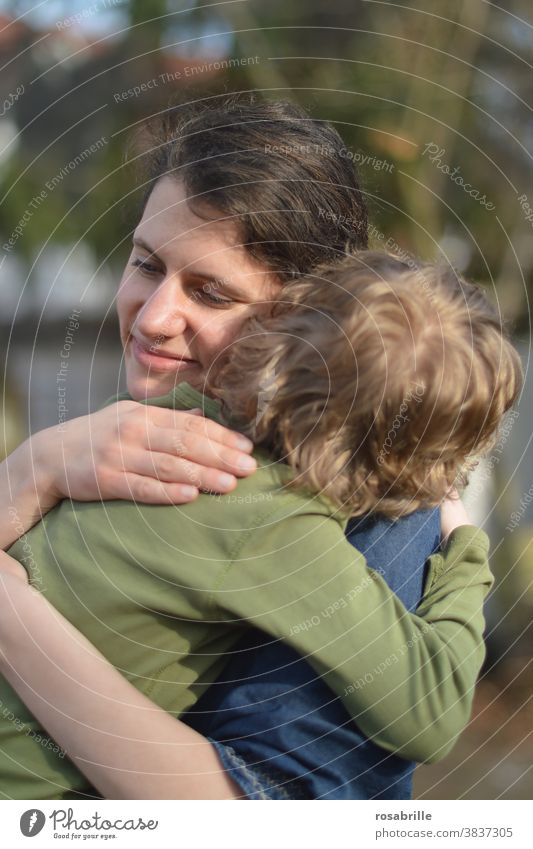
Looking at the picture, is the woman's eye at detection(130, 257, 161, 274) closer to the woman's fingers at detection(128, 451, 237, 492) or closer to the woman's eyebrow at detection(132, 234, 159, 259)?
the woman's eyebrow at detection(132, 234, 159, 259)

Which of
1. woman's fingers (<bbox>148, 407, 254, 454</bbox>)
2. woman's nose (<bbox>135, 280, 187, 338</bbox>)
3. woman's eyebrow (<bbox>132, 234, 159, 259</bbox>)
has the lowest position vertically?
woman's fingers (<bbox>148, 407, 254, 454</bbox>)

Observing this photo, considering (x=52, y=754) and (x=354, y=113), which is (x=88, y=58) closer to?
(x=354, y=113)

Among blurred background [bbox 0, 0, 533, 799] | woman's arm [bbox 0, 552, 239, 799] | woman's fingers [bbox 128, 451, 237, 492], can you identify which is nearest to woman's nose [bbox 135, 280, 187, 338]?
woman's fingers [bbox 128, 451, 237, 492]

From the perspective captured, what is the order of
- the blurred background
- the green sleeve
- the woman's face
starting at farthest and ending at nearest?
the blurred background < the woman's face < the green sleeve

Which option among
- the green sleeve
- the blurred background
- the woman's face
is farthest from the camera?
the blurred background

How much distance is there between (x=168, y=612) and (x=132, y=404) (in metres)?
0.17

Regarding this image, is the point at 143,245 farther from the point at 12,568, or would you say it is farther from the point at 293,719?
the point at 293,719

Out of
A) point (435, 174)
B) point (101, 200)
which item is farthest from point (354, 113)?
point (101, 200)

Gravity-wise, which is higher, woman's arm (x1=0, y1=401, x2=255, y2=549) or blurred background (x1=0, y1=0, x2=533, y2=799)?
blurred background (x1=0, y1=0, x2=533, y2=799)

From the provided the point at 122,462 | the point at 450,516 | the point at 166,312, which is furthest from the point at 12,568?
the point at 450,516

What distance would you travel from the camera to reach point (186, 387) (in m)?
0.73

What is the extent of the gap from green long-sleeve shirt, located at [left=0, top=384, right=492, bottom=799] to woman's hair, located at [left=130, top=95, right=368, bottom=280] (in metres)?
0.15

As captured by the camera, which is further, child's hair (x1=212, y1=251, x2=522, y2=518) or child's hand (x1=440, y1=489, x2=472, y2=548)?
child's hand (x1=440, y1=489, x2=472, y2=548)

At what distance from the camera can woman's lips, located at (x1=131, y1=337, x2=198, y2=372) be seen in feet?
2.58
